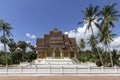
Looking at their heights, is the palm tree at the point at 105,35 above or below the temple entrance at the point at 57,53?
above

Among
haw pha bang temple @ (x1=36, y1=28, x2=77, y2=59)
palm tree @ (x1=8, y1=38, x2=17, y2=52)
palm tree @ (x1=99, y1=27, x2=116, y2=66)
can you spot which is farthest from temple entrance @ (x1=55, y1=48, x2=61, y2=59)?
palm tree @ (x1=8, y1=38, x2=17, y2=52)

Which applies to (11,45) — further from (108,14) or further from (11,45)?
(108,14)

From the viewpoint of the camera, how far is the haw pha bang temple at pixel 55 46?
139 feet

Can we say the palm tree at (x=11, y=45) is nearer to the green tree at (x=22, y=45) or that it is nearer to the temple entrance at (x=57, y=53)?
the green tree at (x=22, y=45)

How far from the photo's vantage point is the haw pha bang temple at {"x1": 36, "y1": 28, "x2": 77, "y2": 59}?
139 feet

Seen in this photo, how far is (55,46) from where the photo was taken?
4250 centimetres

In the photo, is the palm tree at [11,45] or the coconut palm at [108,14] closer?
the coconut palm at [108,14]

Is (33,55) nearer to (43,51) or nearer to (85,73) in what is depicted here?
(43,51)

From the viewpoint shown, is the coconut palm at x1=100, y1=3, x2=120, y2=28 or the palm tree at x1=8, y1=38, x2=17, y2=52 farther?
the palm tree at x1=8, y1=38, x2=17, y2=52

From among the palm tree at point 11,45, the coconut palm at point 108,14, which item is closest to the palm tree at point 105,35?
the coconut palm at point 108,14

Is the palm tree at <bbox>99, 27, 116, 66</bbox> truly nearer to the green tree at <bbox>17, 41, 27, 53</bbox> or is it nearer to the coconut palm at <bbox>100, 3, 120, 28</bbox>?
the coconut palm at <bbox>100, 3, 120, 28</bbox>

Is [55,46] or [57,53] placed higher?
[55,46]

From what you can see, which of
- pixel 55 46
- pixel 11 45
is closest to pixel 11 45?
pixel 11 45

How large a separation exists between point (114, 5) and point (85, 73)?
1899 cm
